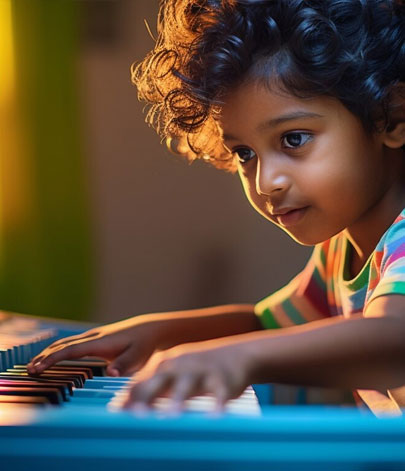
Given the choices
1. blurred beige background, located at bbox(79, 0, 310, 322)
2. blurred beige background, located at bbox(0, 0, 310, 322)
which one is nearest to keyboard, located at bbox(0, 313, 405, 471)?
blurred beige background, located at bbox(0, 0, 310, 322)

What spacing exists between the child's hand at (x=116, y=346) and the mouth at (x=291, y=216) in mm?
242

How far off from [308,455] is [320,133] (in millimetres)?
496

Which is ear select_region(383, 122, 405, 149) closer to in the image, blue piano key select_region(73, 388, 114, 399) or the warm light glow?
blue piano key select_region(73, 388, 114, 399)

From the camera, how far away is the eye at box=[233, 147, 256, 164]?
2.83 ft

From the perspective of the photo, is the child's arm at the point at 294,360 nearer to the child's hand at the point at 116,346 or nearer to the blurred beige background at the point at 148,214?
the child's hand at the point at 116,346

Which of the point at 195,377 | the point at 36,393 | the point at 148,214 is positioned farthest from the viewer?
the point at 148,214

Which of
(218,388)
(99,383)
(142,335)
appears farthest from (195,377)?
(142,335)

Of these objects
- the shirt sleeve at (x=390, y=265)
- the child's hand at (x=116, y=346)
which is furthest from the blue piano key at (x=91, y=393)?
the shirt sleeve at (x=390, y=265)

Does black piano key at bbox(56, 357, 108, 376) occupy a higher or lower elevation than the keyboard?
higher

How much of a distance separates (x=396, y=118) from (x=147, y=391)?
547mm

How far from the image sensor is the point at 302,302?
1152 mm

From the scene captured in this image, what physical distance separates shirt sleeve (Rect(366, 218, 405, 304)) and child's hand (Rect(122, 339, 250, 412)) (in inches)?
8.6

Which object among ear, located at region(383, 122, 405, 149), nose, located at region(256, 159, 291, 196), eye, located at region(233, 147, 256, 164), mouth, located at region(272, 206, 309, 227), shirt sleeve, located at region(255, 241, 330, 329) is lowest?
shirt sleeve, located at region(255, 241, 330, 329)

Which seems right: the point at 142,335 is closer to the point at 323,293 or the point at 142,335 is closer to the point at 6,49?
the point at 323,293
